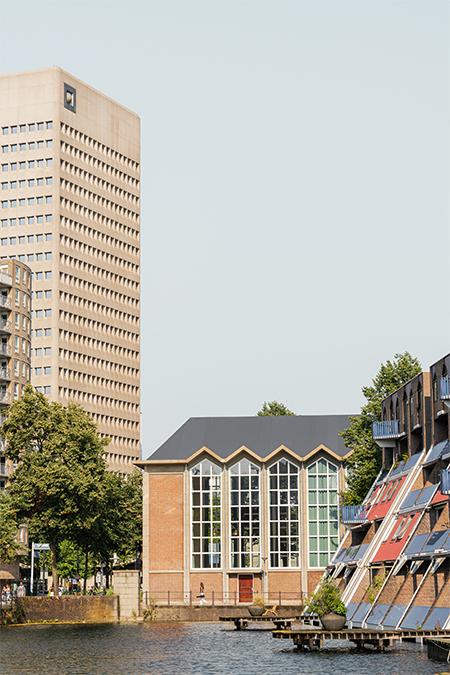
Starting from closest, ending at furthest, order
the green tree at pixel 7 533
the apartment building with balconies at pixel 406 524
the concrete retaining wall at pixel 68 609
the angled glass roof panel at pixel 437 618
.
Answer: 1. the angled glass roof panel at pixel 437 618
2. the apartment building with balconies at pixel 406 524
3. the green tree at pixel 7 533
4. the concrete retaining wall at pixel 68 609

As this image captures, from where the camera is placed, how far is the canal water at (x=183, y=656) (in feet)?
203

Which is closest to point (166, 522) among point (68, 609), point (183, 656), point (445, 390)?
point (68, 609)

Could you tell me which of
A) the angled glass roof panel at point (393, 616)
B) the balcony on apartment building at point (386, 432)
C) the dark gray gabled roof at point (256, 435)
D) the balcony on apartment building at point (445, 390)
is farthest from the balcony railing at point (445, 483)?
the dark gray gabled roof at point (256, 435)

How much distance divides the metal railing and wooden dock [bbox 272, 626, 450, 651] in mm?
57901

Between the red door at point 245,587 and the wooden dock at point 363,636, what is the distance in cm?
6077

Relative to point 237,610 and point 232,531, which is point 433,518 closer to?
point 237,610

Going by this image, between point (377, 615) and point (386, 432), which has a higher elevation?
point (386, 432)

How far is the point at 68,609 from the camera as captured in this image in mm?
122188

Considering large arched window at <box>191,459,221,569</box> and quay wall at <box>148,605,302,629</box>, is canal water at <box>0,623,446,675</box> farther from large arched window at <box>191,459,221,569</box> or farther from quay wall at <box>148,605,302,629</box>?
large arched window at <box>191,459,221,569</box>

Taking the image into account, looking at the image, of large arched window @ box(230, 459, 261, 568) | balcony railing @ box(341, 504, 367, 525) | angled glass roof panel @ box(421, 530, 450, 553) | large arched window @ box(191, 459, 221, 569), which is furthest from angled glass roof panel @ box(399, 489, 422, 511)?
large arched window @ box(191, 459, 221, 569)

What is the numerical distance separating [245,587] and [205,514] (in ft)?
27.7

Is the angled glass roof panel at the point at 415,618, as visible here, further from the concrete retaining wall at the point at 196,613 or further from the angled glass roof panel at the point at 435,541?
the concrete retaining wall at the point at 196,613

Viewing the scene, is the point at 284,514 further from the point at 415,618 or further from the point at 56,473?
the point at 415,618

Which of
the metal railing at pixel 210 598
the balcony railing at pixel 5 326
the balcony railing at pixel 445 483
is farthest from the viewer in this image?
the balcony railing at pixel 5 326
